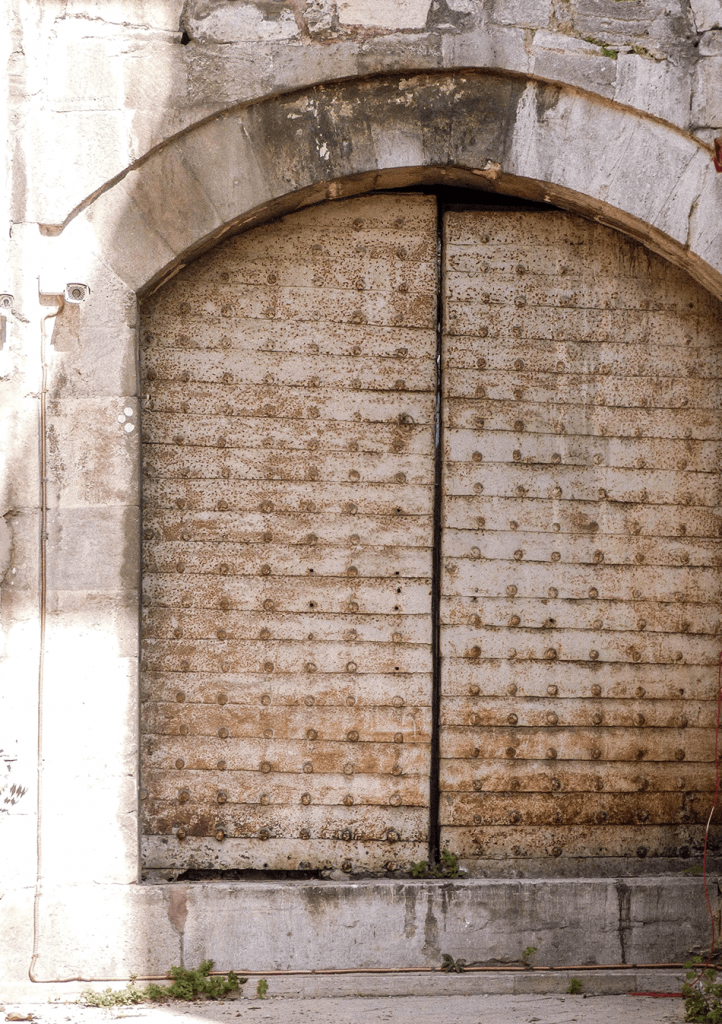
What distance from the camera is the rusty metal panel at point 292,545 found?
357cm

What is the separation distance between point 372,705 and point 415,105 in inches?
88.4

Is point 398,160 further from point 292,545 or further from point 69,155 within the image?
point 292,545

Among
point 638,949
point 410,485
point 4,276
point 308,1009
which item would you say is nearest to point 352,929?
point 308,1009

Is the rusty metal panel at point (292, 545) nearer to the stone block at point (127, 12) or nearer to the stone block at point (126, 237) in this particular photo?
the stone block at point (126, 237)

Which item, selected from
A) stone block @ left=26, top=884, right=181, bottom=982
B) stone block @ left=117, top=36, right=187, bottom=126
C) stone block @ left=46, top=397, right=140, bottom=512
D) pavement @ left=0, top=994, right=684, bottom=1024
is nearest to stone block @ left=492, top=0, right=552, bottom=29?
stone block @ left=117, top=36, right=187, bottom=126

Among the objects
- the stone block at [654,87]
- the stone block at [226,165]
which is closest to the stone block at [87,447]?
the stone block at [226,165]

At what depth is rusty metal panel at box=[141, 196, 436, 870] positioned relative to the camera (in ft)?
11.7

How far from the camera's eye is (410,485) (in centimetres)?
371

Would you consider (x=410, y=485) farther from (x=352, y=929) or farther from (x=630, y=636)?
(x=352, y=929)

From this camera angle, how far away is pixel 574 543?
3750 millimetres

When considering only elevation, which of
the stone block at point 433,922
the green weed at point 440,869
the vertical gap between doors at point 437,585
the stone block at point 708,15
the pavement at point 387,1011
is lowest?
the pavement at point 387,1011

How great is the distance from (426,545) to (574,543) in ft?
1.96

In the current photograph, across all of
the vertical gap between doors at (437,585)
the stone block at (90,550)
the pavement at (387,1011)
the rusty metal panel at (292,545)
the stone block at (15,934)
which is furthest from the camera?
the vertical gap between doors at (437,585)

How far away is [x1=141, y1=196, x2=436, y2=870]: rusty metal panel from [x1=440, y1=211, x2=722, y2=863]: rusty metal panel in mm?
175
